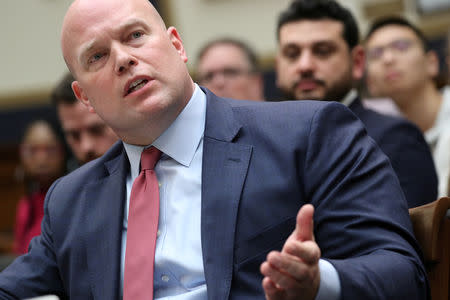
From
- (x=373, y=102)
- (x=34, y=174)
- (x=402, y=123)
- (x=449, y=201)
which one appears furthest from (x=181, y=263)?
(x=34, y=174)

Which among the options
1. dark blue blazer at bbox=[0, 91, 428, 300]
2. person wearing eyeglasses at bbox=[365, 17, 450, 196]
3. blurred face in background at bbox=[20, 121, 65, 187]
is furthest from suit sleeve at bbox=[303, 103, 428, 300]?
blurred face in background at bbox=[20, 121, 65, 187]

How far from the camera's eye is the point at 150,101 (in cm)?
140

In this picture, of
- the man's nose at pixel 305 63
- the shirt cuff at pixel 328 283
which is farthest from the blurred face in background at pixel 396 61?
the shirt cuff at pixel 328 283

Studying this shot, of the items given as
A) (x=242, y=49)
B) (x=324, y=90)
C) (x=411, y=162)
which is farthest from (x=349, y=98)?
(x=242, y=49)

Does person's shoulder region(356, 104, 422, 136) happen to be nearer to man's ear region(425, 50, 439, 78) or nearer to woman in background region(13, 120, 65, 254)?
man's ear region(425, 50, 439, 78)

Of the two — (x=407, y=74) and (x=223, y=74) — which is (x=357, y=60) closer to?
(x=407, y=74)

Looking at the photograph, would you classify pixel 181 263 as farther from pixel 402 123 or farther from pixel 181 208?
pixel 402 123

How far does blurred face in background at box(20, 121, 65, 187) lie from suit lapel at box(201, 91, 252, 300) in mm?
2586

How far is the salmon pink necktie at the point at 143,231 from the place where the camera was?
1.38 m

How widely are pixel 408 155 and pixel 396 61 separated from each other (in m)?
1.12

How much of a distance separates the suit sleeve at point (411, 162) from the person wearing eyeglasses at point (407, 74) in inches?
33.2

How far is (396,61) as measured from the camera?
10.1ft

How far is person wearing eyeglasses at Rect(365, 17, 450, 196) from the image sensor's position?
3035 mm

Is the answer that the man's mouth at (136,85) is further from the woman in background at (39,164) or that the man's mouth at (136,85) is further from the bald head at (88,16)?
the woman in background at (39,164)
